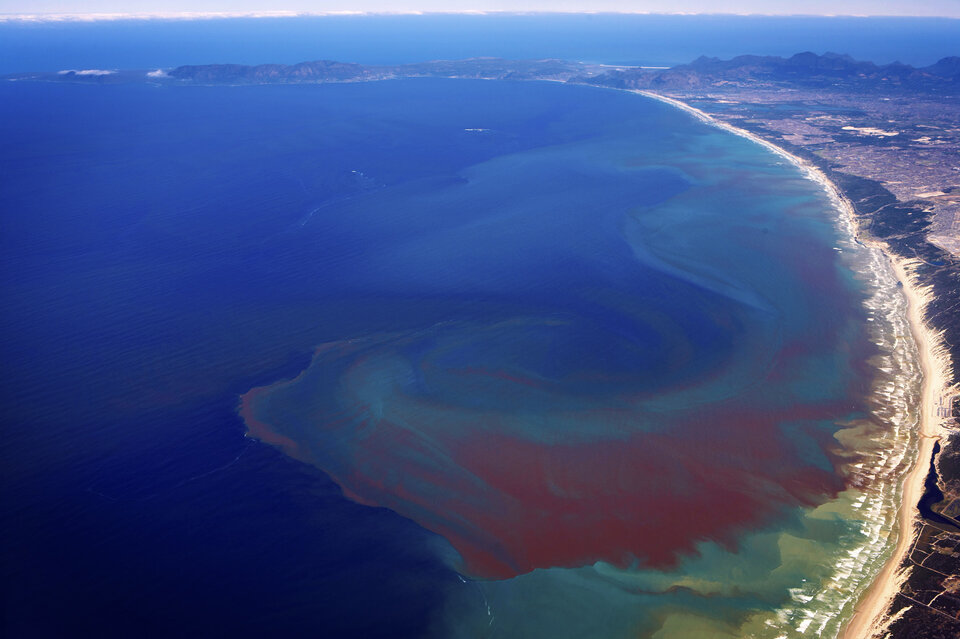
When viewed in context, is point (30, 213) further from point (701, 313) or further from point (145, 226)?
point (701, 313)

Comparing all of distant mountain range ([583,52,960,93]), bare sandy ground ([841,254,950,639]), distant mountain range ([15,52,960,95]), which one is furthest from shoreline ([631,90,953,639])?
distant mountain range ([15,52,960,95])

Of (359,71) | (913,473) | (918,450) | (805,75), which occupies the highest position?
(805,75)

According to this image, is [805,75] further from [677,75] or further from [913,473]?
[913,473]

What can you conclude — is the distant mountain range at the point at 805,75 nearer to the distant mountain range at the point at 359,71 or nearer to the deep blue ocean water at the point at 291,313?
the distant mountain range at the point at 359,71

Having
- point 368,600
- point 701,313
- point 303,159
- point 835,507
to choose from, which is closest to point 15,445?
point 368,600

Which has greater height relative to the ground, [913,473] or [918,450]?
[918,450]

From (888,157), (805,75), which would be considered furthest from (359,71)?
(888,157)

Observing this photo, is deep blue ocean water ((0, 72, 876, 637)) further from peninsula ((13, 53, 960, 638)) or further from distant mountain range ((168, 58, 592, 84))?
distant mountain range ((168, 58, 592, 84))
